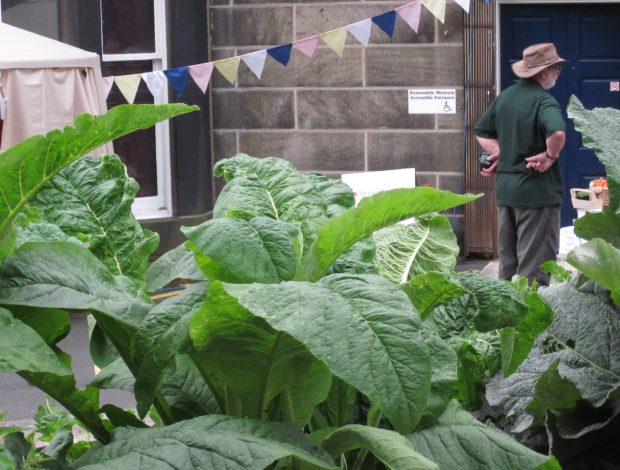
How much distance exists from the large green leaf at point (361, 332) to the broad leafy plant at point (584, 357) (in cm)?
40

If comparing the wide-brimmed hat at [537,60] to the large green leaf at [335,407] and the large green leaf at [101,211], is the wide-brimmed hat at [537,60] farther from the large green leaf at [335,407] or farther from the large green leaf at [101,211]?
the large green leaf at [335,407]

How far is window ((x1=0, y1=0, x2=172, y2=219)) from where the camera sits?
37.6 ft

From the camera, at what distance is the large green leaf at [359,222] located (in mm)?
1339

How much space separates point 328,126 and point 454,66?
1.43m

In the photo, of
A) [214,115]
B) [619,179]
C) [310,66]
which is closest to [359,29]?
[310,66]

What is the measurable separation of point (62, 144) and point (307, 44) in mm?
10169

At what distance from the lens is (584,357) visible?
1.63m

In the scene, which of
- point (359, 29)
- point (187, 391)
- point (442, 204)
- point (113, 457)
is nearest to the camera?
point (113, 457)

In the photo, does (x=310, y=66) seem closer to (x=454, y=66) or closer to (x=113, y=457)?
(x=454, y=66)

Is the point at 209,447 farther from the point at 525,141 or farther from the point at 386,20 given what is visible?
the point at 386,20

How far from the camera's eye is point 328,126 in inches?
483

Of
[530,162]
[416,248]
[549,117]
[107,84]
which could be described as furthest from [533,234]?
[416,248]

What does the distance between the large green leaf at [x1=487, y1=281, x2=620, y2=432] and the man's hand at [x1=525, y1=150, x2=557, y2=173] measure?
7.26 metres

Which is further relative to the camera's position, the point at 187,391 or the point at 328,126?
the point at 328,126
